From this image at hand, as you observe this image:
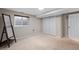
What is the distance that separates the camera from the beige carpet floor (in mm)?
1763

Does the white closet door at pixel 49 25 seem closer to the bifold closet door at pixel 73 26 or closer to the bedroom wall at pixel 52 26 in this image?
the bedroom wall at pixel 52 26

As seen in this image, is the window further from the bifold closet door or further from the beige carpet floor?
the bifold closet door

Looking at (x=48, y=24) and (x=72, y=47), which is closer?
(x=72, y=47)

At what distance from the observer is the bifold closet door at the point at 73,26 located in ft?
5.72

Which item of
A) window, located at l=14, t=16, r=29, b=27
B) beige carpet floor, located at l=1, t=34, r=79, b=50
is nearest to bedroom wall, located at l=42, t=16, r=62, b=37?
beige carpet floor, located at l=1, t=34, r=79, b=50

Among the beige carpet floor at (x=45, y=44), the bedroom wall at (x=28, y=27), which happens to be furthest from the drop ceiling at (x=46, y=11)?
the beige carpet floor at (x=45, y=44)

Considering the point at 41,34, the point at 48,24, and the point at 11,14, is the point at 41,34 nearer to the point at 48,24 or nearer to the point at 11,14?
the point at 48,24

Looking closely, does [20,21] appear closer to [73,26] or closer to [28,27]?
[28,27]

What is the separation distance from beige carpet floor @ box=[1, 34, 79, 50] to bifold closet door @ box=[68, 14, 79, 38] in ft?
0.39

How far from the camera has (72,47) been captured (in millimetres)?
1752

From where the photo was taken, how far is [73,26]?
179 centimetres

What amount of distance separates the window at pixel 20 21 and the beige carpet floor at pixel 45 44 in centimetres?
27
